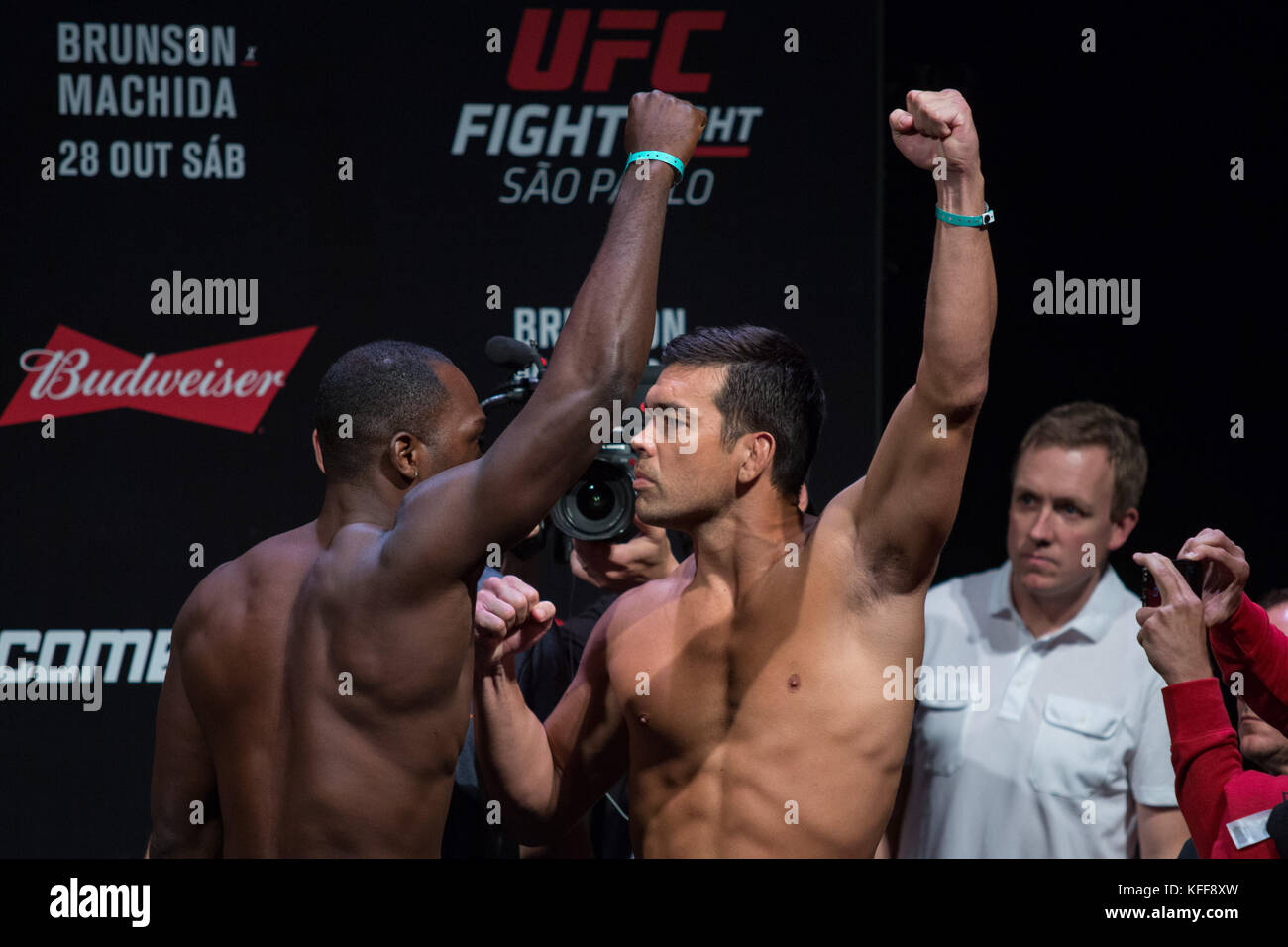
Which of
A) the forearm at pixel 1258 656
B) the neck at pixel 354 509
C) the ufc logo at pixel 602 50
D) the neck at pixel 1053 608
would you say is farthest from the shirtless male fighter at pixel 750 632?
the ufc logo at pixel 602 50

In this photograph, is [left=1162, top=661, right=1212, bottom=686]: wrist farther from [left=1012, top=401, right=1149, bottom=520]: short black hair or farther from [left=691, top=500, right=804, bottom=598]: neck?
[left=1012, top=401, right=1149, bottom=520]: short black hair

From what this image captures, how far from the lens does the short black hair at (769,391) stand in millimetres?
2148

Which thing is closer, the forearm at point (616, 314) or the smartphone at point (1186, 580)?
the forearm at point (616, 314)

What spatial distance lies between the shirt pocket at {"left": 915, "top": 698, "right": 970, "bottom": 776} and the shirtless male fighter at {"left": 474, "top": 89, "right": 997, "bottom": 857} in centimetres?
73

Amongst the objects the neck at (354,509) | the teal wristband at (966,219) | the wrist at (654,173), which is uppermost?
the wrist at (654,173)

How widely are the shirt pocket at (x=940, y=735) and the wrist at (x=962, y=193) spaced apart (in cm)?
130

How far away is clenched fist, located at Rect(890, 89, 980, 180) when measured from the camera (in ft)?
5.87

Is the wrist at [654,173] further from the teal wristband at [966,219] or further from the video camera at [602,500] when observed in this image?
the video camera at [602,500]

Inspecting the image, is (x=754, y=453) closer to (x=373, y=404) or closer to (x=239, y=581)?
(x=373, y=404)

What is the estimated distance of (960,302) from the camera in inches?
70.2
